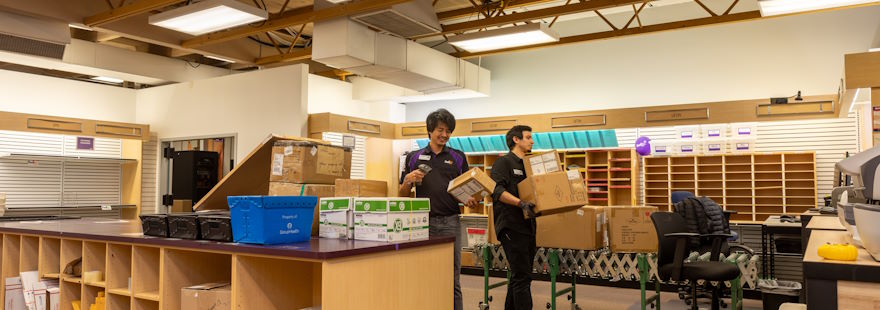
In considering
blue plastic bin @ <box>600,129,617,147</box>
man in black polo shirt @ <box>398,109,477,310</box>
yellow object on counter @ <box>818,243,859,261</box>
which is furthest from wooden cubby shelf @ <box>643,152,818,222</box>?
yellow object on counter @ <box>818,243,859,261</box>

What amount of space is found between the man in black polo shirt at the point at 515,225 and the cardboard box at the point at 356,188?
1485mm

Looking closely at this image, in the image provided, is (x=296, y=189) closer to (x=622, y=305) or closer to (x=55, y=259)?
(x=55, y=259)

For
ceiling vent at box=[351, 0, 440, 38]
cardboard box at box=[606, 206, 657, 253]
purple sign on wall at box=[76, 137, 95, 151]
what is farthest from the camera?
purple sign on wall at box=[76, 137, 95, 151]

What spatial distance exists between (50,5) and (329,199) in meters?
5.80

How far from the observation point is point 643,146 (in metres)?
9.22

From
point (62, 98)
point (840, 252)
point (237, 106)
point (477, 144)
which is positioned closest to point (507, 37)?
point (477, 144)

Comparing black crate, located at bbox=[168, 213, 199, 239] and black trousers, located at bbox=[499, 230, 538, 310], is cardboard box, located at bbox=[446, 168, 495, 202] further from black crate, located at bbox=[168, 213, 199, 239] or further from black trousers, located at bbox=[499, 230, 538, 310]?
black crate, located at bbox=[168, 213, 199, 239]

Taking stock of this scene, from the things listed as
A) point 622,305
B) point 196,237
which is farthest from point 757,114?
point 196,237

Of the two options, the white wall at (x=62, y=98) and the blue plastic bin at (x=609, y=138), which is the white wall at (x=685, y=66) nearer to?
the blue plastic bin at (x=609, y=138)

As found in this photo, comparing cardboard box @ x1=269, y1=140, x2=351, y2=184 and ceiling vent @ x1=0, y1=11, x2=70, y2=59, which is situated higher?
ceiling vent @ x1=0, y1=11, x2=70, y2=59

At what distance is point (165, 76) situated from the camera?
1049 centimetres

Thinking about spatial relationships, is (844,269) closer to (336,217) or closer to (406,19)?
(336,217)

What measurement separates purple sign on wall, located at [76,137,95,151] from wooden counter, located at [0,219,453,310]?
605 centimetres

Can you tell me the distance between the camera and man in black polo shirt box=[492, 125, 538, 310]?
16.3 ft
